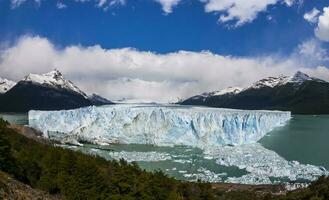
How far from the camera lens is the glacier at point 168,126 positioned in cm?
5875

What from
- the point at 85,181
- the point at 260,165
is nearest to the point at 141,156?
the point at 260,165

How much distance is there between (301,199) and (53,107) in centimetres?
17999

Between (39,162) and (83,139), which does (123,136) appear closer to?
(83,139)

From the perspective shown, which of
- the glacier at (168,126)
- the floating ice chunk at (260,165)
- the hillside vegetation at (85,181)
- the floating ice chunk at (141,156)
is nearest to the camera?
the hillside vegetation at (85,181)

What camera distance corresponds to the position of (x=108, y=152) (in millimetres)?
57531

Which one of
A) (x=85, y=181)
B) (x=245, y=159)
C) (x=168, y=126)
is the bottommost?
(x=245, y=159)

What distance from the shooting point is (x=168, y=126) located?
61219 mm

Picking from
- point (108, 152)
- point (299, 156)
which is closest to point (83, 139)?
point (108, 152)

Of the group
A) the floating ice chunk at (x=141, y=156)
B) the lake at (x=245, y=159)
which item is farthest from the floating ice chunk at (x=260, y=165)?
the floating ice chunk at (x=141, y=156)

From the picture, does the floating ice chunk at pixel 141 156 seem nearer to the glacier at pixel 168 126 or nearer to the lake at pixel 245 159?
the lake at pixel 245 159

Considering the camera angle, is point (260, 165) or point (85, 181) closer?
point (85, 181)

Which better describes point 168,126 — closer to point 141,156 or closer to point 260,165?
point 141,156

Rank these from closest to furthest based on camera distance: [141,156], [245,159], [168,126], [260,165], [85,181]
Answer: [85,181], [260,165], [245,159], [141,156], [168,126]

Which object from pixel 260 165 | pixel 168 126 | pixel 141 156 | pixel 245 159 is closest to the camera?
pixel 260 165
